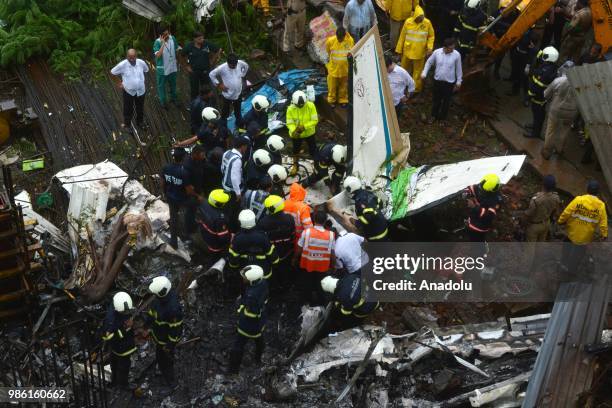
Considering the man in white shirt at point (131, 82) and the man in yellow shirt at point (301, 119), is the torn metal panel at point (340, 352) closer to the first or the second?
the man in yellow shirt at point (301, 119)

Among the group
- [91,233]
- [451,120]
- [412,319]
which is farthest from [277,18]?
[412,319]

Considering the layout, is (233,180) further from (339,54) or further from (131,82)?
(339,54)

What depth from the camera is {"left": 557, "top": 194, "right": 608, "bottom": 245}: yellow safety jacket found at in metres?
9.83

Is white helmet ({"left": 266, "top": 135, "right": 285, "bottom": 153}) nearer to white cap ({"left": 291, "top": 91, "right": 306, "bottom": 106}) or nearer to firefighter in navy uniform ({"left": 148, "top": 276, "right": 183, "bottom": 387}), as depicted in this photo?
white cap ({"left": 291, "top": 91, "right": 306, "bottom": 106})

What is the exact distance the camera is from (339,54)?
12.5 metres

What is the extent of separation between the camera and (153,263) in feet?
35.2

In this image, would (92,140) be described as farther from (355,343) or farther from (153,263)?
(355,343)

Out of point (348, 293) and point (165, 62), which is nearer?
point (348, 293)

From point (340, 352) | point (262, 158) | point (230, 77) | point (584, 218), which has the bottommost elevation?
point (340, 352)

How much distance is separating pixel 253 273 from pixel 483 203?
3.29m

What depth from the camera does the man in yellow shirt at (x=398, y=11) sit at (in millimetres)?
13258

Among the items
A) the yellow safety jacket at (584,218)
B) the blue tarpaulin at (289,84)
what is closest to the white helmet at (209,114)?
the blue tarpaulin at (289,84)

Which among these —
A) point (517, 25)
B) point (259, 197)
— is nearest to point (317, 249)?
point (259, 197)

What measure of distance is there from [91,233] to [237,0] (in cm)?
660
